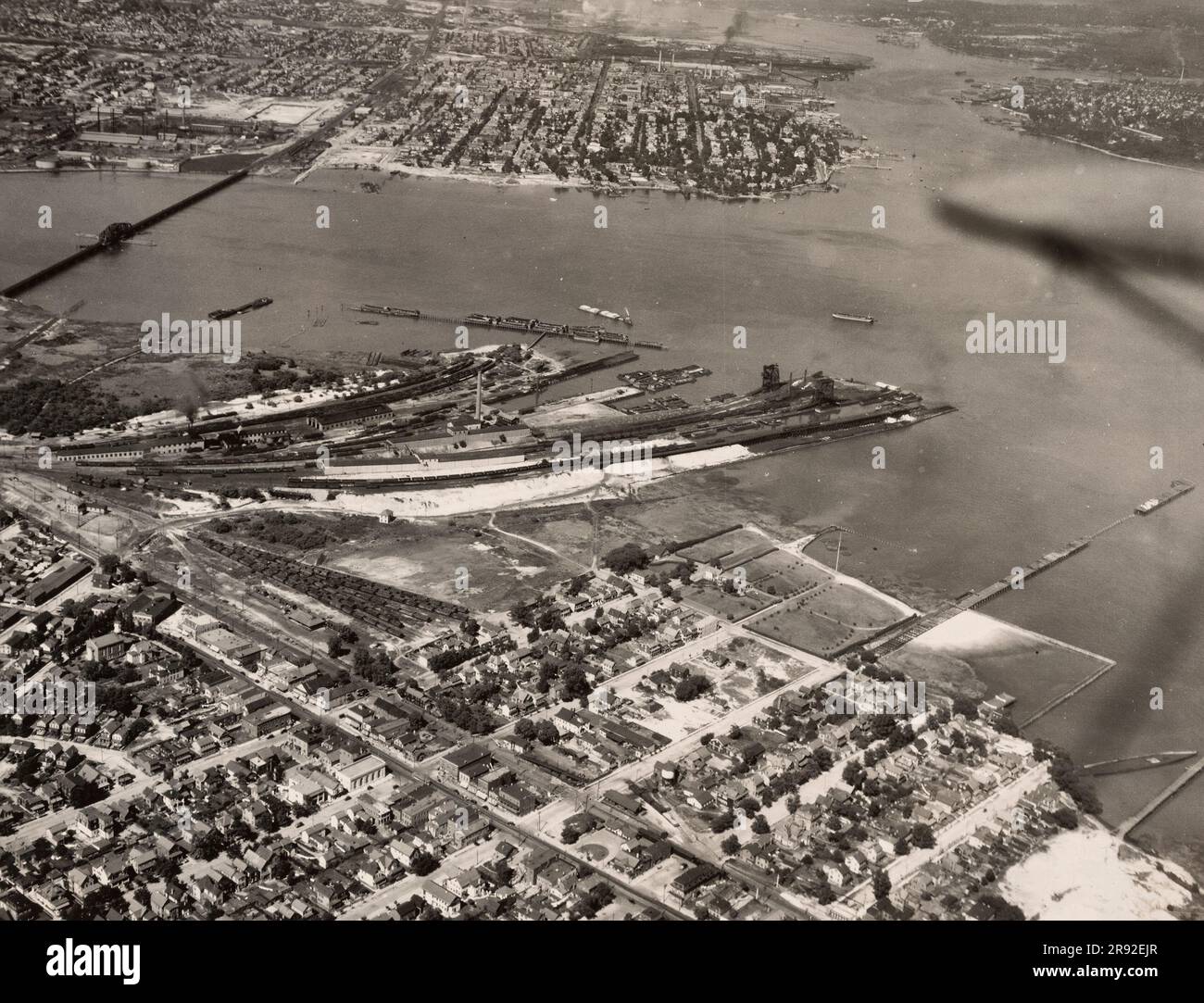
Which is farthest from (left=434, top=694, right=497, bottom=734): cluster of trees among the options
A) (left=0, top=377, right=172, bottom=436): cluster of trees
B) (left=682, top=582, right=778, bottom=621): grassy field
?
(left=0, top=377, right=172, bottom=436): cluster of trees

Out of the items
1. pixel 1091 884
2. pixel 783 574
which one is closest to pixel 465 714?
pixel 783 574

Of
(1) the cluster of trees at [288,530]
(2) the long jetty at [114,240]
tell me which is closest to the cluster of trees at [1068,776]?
(1) the cluster of trees at [288,530]

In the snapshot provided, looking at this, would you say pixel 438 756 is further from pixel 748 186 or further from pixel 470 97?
pixel 470 97

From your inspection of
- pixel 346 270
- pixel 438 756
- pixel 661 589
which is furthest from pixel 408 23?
pixel 438 756

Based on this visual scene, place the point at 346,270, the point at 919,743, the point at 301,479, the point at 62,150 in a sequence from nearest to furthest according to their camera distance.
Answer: the point at 919,743 → the point at 301,479 → the point at 346,270 → the point at 62,150

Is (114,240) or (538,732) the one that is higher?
(114,240)

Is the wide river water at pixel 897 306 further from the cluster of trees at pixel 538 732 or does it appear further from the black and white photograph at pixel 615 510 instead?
the cluster of trees at pixel 538 732

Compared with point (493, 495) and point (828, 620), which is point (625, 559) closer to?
point (828, 620)
